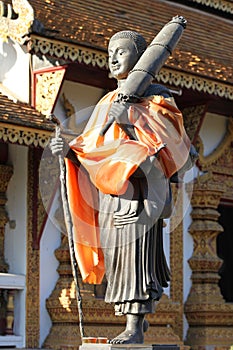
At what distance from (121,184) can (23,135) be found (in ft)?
17.7

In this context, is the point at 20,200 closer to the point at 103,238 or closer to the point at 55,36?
the point at 55,36

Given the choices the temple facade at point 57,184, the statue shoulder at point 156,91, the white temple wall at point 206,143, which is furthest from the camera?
the white temple wall at point 206,143

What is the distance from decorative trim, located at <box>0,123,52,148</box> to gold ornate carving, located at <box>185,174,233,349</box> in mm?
3510

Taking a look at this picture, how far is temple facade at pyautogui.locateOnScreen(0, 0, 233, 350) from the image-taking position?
12.8 metres

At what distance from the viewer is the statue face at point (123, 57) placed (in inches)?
285

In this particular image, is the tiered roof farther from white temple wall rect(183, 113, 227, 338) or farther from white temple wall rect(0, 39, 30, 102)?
white temple wall rect(183, 113, 227, 338)

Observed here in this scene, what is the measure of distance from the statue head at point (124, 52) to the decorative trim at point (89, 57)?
5.19 m

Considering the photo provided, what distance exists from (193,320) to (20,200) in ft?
10.4

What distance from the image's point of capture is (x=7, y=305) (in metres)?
13.0

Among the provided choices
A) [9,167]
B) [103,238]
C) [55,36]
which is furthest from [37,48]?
[103,238]

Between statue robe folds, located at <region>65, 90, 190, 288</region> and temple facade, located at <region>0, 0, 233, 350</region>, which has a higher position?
temple facade, located at <region>0, 0, 233, 350</region>

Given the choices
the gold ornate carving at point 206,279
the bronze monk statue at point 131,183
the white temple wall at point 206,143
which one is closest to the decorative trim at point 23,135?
the white temple wall at point 206,143

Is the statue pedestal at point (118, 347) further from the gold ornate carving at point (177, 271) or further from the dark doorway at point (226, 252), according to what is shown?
the dark doorway at point (226, 252)

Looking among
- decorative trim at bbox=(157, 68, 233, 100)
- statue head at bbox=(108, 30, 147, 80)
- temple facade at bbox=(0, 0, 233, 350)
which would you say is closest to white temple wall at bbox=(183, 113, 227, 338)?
temple facade at bbox=(0, 0, 233, 350)
